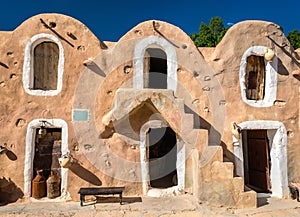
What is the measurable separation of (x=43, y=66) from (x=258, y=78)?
6965 mm

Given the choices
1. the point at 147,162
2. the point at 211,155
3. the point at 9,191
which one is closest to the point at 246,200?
A: the point at 211,155

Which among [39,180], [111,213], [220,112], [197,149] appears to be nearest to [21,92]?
[39,180]

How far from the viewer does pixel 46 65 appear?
8.08 m

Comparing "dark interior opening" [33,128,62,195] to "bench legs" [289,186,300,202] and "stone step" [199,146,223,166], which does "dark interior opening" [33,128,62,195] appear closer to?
"stone step" [199,146,223,166]

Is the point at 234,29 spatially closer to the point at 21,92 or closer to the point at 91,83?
the point at 91,83

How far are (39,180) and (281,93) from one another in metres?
7.85

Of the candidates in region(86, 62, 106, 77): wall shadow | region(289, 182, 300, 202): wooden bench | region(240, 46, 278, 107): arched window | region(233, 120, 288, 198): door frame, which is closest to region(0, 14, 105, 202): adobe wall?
region(86, 62, 106, 77): wall shadow

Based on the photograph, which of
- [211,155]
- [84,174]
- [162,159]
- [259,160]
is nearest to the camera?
[211,155]

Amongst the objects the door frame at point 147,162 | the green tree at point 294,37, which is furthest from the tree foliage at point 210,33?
the door frame at point 147,162

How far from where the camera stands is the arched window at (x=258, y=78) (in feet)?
26.9

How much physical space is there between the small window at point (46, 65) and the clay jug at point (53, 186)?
271cm

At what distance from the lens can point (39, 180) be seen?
7414mm

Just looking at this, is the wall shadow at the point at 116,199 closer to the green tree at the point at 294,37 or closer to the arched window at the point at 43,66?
the arched window at the point at 43,66

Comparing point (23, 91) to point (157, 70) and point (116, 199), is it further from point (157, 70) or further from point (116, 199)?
point (157, 70)
